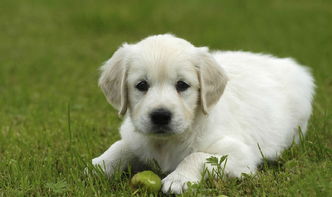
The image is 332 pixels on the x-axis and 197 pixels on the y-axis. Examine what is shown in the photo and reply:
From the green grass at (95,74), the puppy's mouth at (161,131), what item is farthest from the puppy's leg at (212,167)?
the puppy's mouth at (161,131)

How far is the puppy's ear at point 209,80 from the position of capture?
4411 millimetres

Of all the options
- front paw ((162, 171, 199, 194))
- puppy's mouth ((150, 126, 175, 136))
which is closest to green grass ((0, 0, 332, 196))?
front paw ((162, 171, 199, 194))

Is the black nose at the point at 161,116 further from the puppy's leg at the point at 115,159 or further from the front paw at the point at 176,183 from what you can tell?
the puppy's leg at the point at 115,159

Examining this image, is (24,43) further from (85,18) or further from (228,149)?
(228,149)

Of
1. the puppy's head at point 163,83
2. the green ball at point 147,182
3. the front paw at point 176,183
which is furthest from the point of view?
the puppy's head at point 163,83

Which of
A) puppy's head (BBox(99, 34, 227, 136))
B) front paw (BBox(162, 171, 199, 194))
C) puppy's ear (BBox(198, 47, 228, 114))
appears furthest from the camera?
puppy's ear (BBox(198, 47, 228, 114))

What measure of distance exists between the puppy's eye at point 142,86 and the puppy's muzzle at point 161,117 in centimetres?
31

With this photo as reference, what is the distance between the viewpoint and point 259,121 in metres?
5.12

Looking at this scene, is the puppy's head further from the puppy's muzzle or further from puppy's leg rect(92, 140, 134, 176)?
puppy's leg rect(92, 140, 134, 176)

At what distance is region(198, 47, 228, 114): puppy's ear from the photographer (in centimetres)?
441

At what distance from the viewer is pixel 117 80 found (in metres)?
4.59

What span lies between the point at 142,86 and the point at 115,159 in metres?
0.69

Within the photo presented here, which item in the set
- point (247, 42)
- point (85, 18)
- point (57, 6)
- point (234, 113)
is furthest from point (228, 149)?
point (57, 6)

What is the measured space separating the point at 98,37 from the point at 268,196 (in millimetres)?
9076
